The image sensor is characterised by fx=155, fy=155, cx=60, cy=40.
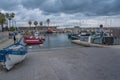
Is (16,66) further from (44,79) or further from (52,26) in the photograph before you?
(52,26)

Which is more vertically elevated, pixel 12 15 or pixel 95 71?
pixel 12 15

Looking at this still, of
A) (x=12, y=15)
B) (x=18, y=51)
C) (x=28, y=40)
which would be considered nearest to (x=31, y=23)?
(x=12, y=15)

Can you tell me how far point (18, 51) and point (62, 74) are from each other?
4.02 metres

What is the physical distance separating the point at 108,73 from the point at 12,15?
84.9 m

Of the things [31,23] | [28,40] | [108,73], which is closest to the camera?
[108,73]

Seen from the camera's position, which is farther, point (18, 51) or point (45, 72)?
point (18, 51)

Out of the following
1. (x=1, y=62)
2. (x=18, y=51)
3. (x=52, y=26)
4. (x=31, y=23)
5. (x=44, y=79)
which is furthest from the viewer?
(x=52, y=26)

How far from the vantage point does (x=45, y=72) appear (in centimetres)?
825

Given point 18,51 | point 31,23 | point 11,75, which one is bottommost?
point 11,75

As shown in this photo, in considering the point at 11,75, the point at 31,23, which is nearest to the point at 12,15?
the point at 31,23

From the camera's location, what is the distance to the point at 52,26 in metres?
156

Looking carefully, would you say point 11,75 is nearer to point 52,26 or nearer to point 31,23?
point 31,23

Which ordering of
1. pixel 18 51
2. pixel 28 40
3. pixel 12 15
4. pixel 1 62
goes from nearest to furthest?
pixel 1 62, pixel 18 51, pixel 28 40, pixel 12 15

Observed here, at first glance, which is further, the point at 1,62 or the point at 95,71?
the point at 1,62
